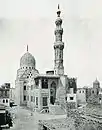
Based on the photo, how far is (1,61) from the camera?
10.0 m

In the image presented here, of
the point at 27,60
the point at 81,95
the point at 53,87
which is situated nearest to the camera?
the point at 53,87

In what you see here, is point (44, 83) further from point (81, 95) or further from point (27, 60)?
point (81, 95)

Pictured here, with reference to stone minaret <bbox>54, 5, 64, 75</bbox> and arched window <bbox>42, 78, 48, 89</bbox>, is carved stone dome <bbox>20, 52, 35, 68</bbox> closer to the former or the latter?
stone minaret <bbox>54, 5, 64, 75</bbox>

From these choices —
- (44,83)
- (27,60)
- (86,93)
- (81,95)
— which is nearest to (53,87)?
(44,83)

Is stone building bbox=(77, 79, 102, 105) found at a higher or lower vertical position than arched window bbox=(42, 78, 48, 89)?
lower

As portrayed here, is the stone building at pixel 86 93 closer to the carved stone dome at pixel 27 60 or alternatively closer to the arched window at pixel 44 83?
the arched window at pixel 44 83

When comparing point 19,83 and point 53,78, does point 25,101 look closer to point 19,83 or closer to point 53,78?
point 19,83

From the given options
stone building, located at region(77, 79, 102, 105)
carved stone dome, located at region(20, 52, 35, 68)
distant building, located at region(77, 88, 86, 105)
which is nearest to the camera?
stone building, located at region(77, 79, 102, 105)

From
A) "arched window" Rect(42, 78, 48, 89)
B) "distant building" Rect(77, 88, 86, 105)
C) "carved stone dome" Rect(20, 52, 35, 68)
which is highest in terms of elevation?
"carved stone dome" Rect(20, 52, 35, 68)

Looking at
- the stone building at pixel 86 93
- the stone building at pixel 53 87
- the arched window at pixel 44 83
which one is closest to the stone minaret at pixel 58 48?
the stone building at pixel 53 87

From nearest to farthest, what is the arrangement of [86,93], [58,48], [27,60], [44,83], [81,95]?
[44,83]
[58,48]
[27,60]
[81,95]
[86,93]

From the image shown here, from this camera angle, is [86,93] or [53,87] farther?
[86,93]

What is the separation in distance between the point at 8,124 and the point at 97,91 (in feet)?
54.6

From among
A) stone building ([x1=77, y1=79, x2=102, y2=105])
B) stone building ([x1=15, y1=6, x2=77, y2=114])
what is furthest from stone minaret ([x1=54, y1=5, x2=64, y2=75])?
stone building ([x1=77, y1=79, x2=102, y2=105])
